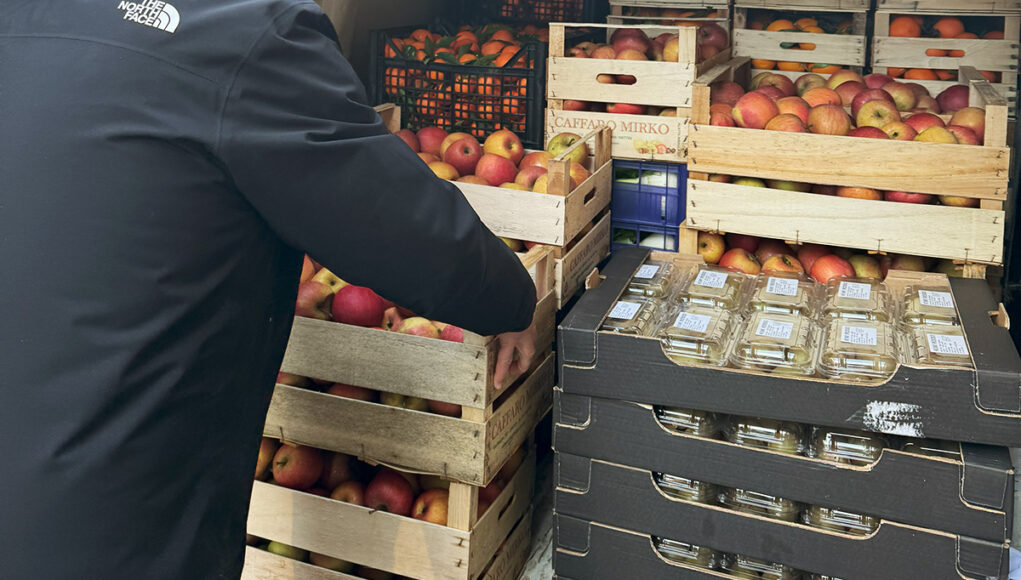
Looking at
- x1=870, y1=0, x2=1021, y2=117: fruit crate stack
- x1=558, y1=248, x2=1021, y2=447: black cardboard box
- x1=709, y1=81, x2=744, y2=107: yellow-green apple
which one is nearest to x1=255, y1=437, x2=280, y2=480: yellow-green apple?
x1=558, y1=248, x2=1021, y2=447: black cardboard box

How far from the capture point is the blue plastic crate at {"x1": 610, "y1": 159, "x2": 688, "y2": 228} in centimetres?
285

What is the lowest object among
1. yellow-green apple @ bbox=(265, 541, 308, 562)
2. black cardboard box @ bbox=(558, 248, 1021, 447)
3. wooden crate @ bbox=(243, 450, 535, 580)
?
yellow-green apple @ bbox=(265, 541, 308, 562)

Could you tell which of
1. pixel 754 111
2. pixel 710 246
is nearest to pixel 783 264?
pixel 710 246

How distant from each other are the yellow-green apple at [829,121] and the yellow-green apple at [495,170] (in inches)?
34.9

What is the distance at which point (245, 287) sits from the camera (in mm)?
1429

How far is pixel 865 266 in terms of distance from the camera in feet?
8.60

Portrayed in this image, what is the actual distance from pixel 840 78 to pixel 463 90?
132cm

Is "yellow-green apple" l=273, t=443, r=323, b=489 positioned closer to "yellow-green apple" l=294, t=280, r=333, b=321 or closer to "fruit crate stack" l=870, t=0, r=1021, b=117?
"yellow-green apple" l=294, t=280, r=333, b=321

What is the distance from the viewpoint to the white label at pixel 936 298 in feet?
7.09

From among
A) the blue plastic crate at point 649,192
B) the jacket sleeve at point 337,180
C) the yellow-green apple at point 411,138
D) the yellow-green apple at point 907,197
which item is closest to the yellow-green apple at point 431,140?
the yellow-green apple at point 411,138

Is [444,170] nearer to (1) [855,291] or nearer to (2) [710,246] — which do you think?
(2) [710,246]

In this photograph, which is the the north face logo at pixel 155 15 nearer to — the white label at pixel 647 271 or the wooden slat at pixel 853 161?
the white label at pixel 647 271

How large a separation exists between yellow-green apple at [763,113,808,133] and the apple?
778 mm

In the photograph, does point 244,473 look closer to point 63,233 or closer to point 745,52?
point 63,233
